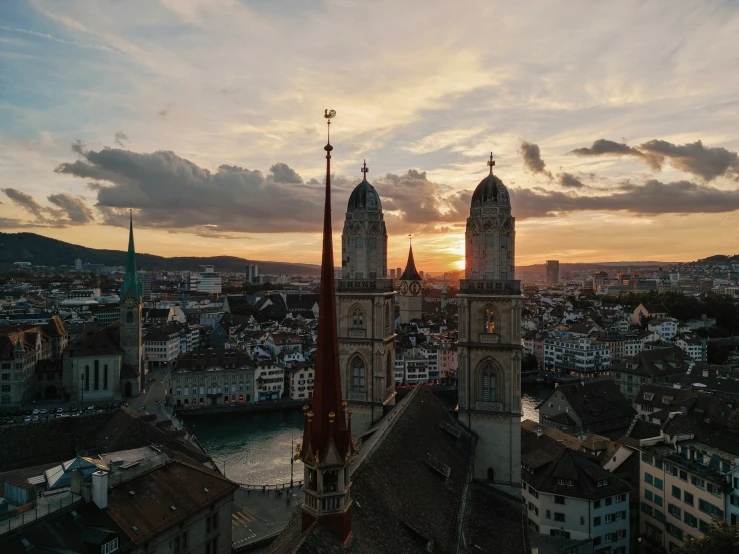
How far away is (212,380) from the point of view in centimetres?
7056

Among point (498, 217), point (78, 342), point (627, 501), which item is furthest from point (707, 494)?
point (78, 342)

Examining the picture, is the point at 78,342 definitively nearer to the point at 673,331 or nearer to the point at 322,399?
the point at 322,399

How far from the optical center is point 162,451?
27906mm

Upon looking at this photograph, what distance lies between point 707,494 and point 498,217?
61.1 ft

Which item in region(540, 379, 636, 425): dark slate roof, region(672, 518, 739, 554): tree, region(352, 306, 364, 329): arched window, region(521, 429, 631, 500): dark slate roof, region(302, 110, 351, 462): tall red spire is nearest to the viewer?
region(302, 110, 351, 462): tall red spire

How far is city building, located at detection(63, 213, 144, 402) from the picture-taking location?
67812 millimetres

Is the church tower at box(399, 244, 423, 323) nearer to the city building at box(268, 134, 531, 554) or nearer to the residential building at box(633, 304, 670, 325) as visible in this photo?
the residential building at box(633, 304, 670, 325)

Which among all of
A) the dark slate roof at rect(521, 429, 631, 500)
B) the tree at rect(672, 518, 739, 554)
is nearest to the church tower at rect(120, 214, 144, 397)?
the dark slate roof at rect(521, 429, 631, 500)

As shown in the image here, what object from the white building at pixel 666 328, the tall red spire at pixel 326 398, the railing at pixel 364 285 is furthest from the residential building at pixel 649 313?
the tall red spire at pixel 326 398

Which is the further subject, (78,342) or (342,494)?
(78,342)

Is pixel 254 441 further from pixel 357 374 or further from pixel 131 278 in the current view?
pixel 131 278

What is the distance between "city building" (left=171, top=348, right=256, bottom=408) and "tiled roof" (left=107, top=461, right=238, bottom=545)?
44681 mm

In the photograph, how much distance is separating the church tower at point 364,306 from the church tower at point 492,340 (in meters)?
4.55

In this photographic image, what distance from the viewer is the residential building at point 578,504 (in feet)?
99.3
